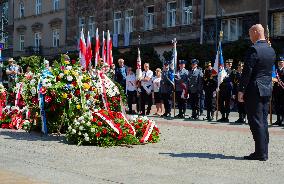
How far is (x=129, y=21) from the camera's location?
1614 inches

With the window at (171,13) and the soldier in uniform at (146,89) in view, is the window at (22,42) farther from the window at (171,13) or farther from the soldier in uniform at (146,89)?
the soldier in uniform at (146,89)

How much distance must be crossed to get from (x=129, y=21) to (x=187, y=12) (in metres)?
6.34

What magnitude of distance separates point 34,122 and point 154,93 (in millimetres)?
7844

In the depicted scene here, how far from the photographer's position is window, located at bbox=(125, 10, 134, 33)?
134ft

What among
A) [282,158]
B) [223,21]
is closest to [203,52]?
[223,21]

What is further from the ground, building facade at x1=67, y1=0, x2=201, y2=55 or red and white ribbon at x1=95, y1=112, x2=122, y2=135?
building facade at x1=67, y1=0, x2=201, y2=55

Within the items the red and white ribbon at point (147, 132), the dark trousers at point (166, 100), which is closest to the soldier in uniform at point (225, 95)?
the dark trousers at point (166, 100)

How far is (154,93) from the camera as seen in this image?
66.1ft

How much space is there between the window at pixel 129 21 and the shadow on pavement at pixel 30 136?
28.6 m

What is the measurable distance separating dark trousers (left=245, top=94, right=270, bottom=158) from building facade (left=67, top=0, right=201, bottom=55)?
84.5ft

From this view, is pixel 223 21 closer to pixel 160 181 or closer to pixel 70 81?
pixel 70 81

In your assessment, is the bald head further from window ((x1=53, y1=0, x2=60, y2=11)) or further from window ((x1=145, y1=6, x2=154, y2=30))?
window ((x1=53, y1=0, x2=60, y2=11))

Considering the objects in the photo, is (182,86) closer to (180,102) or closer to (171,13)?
(180,102)

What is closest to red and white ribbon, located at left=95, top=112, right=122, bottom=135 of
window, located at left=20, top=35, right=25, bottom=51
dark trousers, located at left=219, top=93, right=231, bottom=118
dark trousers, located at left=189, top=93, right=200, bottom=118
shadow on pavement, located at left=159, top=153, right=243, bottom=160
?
shadow on pavement, located at left=159, top=153, right=243, bottom=160
